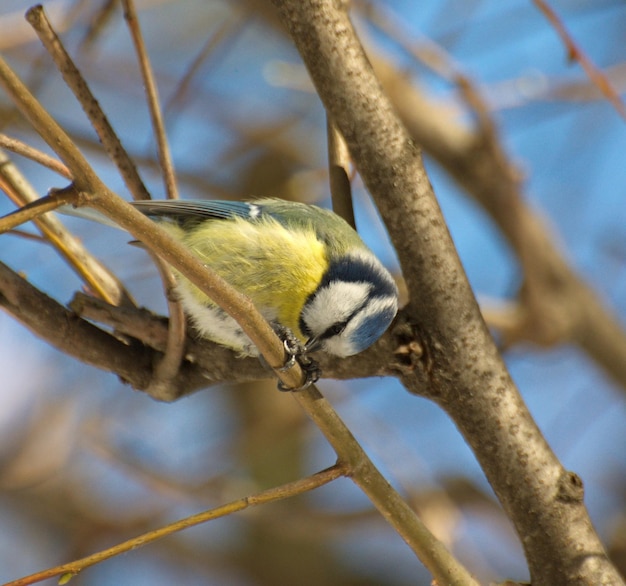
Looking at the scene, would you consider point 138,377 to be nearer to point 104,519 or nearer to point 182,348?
point 182,348

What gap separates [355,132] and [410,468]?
4.02 ft

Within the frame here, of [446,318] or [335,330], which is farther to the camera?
[335,330]

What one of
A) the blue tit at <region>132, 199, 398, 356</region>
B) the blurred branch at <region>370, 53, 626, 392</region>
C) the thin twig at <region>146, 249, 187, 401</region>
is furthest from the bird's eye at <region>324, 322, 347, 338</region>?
the blurred branch at <region>370, 53, 626, 392</region>

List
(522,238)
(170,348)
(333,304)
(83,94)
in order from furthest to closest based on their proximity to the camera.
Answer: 1. (522,238)
2. (333,304)
3. (170,348)
4. (83,94)

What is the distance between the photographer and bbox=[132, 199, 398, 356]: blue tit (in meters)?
1.40

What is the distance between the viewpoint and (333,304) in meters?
1.49

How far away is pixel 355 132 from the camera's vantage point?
1.15 m

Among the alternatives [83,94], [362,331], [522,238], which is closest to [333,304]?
[362,331]

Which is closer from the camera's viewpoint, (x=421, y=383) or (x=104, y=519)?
(x=421, y=383)

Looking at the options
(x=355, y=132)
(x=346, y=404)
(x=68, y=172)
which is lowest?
(x=68, y=172)

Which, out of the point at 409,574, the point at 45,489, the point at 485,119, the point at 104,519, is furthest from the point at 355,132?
the point at 409,574

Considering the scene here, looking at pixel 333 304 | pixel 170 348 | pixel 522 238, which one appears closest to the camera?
pixel 170 348

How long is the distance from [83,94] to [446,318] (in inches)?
25.7

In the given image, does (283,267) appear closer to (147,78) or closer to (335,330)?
(335,330)
